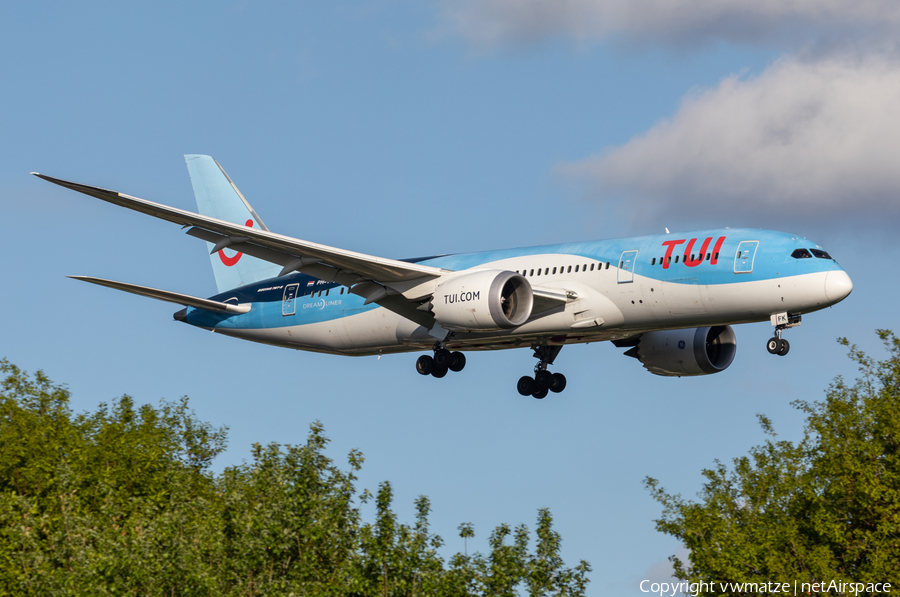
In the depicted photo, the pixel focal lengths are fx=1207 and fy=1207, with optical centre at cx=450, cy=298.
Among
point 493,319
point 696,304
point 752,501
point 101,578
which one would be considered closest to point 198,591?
point 101,578

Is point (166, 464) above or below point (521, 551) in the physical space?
above

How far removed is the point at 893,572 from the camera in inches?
1540

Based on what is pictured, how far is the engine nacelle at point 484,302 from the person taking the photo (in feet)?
118

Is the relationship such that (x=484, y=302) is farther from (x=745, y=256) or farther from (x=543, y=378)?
(x=745, y=256)

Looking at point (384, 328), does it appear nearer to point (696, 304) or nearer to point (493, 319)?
point (493, 319)

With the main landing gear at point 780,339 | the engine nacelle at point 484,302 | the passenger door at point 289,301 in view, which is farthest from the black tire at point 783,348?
the passenger door at point 289,301

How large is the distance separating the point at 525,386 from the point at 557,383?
1233 millimetres

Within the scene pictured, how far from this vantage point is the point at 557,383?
42.3 metres

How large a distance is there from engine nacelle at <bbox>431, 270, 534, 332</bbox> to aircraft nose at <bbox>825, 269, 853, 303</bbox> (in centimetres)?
868

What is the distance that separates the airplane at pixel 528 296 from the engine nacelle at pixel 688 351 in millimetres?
44

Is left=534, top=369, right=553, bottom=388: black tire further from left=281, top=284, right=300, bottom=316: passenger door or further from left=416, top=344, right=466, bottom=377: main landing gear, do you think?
left=281, top=284, right=300, bottom=316: passenger door

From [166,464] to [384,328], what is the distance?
18.0 metres

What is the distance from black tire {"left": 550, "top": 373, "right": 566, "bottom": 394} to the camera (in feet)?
139

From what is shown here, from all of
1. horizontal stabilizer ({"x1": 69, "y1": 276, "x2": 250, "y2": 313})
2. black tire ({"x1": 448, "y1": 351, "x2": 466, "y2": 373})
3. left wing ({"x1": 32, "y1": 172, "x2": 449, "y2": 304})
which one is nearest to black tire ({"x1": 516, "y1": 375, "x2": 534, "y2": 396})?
black tire ({"x1": 448, "y1": 351, "x2": 466, "y2": 373})
